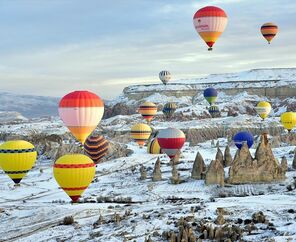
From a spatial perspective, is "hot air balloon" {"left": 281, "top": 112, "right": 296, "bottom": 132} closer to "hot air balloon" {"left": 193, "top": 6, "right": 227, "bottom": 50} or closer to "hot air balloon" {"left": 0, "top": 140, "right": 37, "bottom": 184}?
"hot air balloon" {"left": 193, "top": 6, "right": 227, "bottom": 50}

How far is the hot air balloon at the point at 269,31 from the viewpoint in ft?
268

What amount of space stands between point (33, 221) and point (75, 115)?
14.4m

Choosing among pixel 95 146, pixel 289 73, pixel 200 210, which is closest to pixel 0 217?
pixel 200 210

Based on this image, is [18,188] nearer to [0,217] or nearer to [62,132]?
[0,217]

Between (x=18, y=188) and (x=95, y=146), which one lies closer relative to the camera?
(x=18, y=188)

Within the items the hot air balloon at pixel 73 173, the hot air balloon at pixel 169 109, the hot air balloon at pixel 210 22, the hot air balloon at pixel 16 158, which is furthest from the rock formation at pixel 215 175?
the hot air balloon at pixel 169 109

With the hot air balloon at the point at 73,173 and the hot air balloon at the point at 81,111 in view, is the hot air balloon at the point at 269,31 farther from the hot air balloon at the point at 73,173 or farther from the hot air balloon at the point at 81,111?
the hot air balloon at the point at 73,173

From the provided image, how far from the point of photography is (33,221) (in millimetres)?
31656

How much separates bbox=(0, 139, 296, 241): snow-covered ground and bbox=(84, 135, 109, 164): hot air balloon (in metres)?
7.99

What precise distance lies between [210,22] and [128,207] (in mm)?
26657

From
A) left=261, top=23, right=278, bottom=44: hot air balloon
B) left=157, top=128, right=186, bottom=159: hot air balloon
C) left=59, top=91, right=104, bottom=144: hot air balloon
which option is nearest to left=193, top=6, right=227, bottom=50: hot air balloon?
left=157, top=128, right=186, bottom=159: hot air balloon

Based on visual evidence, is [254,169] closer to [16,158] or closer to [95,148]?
[16,158]

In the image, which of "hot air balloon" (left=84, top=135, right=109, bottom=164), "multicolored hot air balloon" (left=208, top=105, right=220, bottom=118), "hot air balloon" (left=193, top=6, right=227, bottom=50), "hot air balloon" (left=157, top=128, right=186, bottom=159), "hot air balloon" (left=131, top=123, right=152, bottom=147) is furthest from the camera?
"multicolored hot air balloon" (left=208, top=105, right=220, bottom=118)

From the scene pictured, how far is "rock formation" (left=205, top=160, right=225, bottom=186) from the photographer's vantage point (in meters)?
41.5
